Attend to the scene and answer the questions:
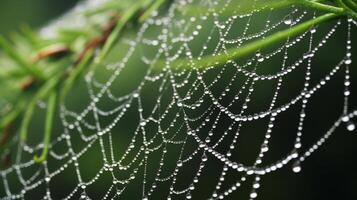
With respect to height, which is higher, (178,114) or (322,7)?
(322,7)

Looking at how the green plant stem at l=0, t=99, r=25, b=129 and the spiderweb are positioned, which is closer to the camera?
the green plant stem at l=0, t=99, r=25, b=129

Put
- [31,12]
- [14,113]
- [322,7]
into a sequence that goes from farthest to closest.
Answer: [31,12] → [14,113] → [322,7]

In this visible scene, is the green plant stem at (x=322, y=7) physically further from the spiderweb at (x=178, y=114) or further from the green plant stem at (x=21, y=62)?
the spiderweb at (x=178, y=114)

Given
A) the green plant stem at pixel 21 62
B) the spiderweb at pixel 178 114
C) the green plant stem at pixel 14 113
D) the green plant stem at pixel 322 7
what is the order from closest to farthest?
1. the green plant stem at pixel 322 7
2. the green plant stem at pixel 21 62
3. the green plant stem at pixel 14 113
4. the spiderweb at pixel 178 114

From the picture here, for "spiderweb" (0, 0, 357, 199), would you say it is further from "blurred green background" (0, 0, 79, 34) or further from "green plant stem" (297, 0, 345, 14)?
"blurred green background" (0, 0, 79, 34)

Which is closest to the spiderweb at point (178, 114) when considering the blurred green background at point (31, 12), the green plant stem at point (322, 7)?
the green plant stem at point (322, 7)

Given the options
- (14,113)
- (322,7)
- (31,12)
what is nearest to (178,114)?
(14,113)

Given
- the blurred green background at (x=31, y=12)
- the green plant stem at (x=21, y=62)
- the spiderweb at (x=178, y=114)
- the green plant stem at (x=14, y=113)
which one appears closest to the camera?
the green plant stem at (x=21, y=62)

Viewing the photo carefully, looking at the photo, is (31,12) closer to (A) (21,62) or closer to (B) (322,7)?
(A) (21,62)

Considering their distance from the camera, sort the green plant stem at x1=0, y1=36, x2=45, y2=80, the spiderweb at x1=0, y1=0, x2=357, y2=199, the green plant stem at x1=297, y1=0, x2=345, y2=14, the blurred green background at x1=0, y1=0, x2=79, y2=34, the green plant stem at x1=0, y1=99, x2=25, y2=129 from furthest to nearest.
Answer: the blurred green background at x1=0, y1=0, x2=79, y2=34 < the spiderweb at x1=0, y1=0, x2=357, y2=199 < the green plant stem at x1=0, y1=99, x2=25, y2=129 < the green plant stem at x1=0, y1=36, x2=45, y2=80 < the green plant stem at x1=297, y1=0, x2=345, y2=14

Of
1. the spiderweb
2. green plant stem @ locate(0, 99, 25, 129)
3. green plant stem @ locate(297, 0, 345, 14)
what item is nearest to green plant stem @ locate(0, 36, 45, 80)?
green plant stem @ locate(0, 99, 25, 129)

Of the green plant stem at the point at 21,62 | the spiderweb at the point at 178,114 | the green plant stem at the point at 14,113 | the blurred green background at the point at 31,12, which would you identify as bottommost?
the spiderweb at the point at 178,114

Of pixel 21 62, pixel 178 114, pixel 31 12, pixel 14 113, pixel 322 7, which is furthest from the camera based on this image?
pixel 31 12
